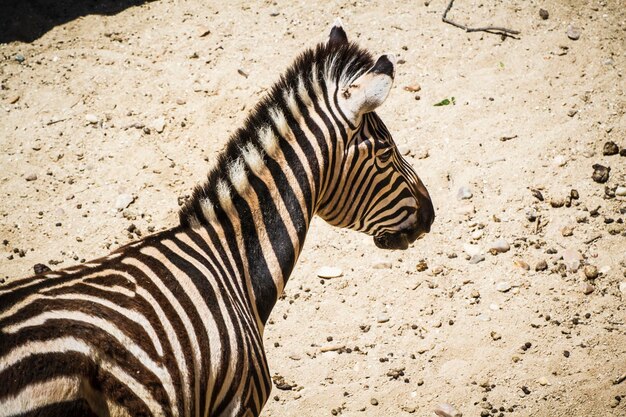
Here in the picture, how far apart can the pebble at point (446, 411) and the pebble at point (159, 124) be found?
4.03 metres

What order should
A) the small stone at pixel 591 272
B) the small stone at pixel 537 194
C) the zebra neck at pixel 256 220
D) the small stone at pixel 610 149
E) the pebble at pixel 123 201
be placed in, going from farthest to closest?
the pebble at pixel 123 201, the small stone at pixel 610 149, the small stone at pixel 537 194, the small stone at pixel 591 272, the zebra neck at pixel 256 220

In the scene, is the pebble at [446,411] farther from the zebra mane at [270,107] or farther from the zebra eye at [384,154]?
the zebra mane at [270,107]

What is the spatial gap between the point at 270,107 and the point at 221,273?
0.97 metres

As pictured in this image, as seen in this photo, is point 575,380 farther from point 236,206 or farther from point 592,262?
point 236,206

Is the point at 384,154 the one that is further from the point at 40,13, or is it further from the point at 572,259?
the point at 40,13

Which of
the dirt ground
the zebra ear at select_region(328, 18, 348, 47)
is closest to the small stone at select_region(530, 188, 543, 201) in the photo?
the dirt ground

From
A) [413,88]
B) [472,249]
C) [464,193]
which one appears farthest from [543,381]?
[413,88]

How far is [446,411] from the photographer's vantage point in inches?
147

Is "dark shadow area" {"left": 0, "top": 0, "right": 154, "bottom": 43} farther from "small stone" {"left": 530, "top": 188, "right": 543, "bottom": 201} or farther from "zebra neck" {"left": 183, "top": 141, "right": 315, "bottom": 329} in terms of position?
"small stone" {"left": 530, "top": 188, "right": 543, "bottom": 201}

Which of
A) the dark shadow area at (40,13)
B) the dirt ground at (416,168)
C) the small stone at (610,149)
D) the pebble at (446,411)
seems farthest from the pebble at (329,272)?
the dark shadow area at (40,13)

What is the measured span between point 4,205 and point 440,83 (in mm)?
4815

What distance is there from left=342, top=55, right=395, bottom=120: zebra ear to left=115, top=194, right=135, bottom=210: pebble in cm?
308

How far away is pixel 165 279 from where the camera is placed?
2.53 meters

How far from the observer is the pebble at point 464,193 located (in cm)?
509
